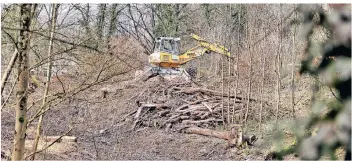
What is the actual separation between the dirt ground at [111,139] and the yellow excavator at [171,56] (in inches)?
55.3

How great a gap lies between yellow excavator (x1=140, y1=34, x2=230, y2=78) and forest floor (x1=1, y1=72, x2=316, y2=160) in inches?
55.0

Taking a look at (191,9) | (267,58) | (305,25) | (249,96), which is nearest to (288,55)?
(267,58)

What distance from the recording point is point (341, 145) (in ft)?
0.92

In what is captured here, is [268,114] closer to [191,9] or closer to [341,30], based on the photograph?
[191,9]

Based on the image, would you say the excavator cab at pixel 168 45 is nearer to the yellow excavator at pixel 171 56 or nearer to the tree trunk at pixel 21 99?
the yellow excavator at pixel 171 56

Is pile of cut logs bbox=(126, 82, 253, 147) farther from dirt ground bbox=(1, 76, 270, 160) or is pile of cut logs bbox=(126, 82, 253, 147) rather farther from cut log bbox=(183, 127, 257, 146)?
dirt ground bbox=(1, 76, 270, 160)

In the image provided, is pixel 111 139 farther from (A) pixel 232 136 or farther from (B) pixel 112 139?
(A) pixel 232 136

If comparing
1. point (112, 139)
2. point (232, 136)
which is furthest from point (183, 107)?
point (112, 139)

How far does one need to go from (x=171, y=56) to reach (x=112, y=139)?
8.36 ft

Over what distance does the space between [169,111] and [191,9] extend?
14.1 feet

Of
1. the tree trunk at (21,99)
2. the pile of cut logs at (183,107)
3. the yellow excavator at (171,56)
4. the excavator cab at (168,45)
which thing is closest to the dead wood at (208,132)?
the pile of cut logs at (183,107)

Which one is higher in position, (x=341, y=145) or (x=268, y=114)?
(x=341, y=145)

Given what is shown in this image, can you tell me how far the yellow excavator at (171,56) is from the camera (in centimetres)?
838

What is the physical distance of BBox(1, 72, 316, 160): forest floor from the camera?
5469mm
